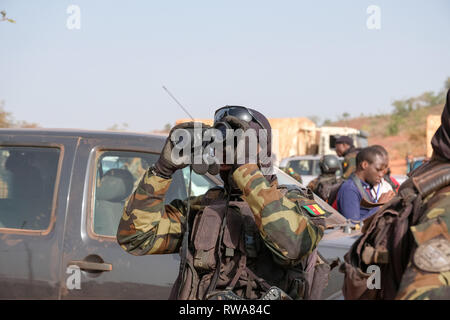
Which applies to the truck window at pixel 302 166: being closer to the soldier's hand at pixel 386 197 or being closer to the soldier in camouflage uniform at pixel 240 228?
the soldier's hand at pixel 386 197

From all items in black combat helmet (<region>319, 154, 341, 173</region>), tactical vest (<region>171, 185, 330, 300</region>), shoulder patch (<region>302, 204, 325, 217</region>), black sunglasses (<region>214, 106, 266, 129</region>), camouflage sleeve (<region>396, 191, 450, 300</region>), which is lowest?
black combat helmet (<region>319, 154, 341, 173</region>)

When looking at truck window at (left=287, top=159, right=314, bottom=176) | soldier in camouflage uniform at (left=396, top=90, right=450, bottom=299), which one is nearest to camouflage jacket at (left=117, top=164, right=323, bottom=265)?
soldier in camouflage uniform at (left=396, top=90, right=450, bottom=299)

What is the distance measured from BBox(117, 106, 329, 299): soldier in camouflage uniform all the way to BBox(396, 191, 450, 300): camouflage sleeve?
593 mm

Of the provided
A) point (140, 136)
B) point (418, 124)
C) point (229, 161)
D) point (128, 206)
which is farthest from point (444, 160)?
point (418, 124)

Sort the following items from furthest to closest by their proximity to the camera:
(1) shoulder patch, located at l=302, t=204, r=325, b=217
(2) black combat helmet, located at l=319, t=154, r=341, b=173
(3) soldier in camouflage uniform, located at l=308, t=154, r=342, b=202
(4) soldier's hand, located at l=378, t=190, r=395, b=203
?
(2) black combat helmet, located at l=319, t=154, r=341, b=173
(3) soldier in camouflage uniform, located at l=308, t=154, r=342, b=202
(4) soldier's hand, located at l=378, t=190, r=395, b=203
(1) shoulder patch, located at l=302, t=204, r=325, b=217

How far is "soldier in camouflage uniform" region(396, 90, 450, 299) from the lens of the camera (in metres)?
1.58

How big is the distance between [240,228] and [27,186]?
1.89m

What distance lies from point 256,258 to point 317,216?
0.31 meters

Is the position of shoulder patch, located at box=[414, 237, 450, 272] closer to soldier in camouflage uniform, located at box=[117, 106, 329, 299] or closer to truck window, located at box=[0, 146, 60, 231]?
soldier in camouflage uniform, located at box=[117, 106, 329, 299]

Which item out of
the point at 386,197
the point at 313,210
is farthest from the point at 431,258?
the point at 386,197

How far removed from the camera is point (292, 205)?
7.30 ft

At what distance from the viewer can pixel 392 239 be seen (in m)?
1.76

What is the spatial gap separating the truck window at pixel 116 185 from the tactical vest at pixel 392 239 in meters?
1.78
